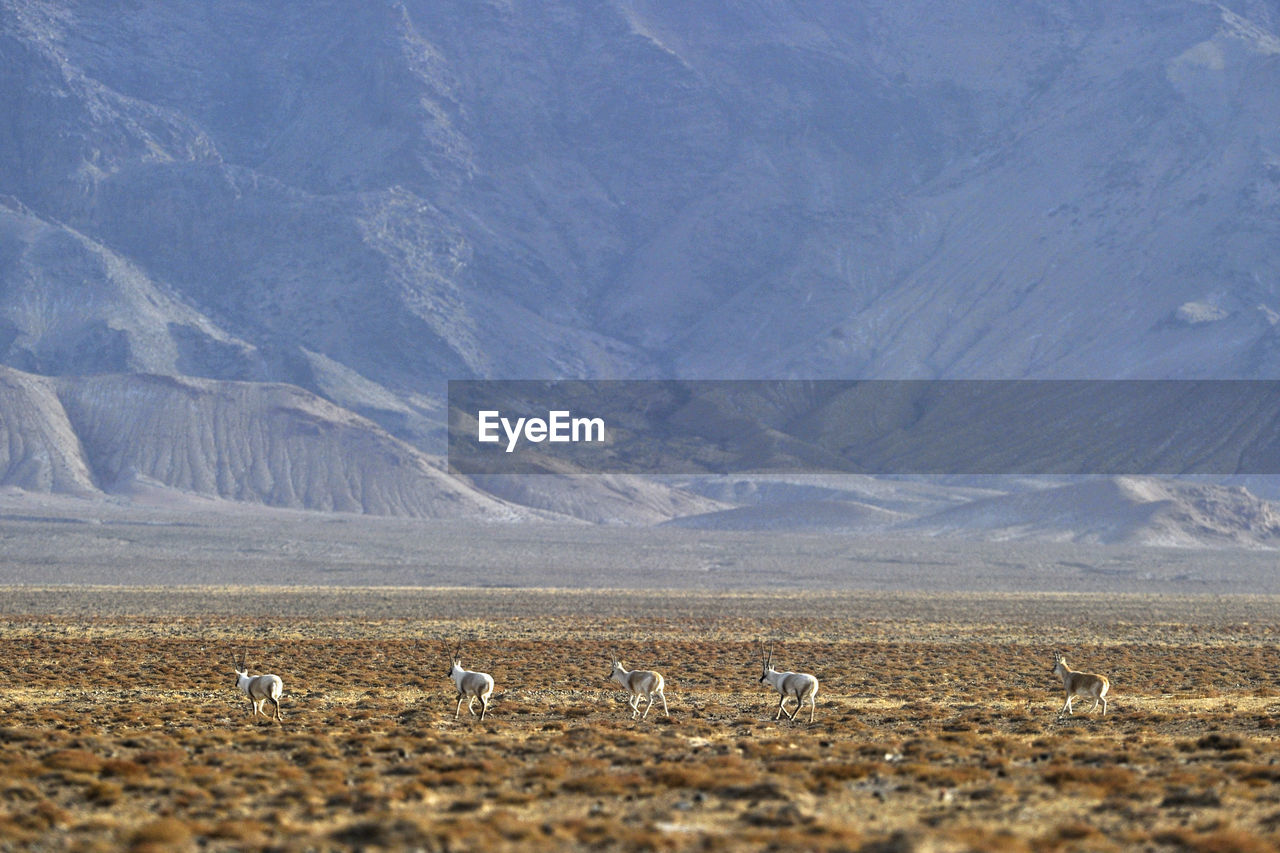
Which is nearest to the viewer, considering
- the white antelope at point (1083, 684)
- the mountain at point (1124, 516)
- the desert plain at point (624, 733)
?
the desert plain at point (624, 733)

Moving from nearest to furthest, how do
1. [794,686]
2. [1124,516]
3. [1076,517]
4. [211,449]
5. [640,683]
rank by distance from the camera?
[794,686], [640,683], [1124,516], [1076,517], [211,449]

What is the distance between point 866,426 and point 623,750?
16453 centimetres

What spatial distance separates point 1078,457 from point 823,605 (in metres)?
99.2

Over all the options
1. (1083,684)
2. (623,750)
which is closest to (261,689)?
(623,750)

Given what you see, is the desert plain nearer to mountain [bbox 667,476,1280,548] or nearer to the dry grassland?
the dry grassland

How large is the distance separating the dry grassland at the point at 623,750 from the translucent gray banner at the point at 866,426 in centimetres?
11919

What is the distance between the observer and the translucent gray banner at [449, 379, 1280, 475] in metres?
159

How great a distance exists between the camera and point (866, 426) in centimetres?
18112

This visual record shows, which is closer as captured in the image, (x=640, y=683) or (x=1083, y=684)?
(x=640, y=683)

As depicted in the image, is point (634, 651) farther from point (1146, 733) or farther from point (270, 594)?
point (270, 594)

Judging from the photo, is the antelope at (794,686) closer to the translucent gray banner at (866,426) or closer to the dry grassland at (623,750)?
the dry grassland at (623,750)

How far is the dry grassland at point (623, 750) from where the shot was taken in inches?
524

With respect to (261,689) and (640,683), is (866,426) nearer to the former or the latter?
(640,683)

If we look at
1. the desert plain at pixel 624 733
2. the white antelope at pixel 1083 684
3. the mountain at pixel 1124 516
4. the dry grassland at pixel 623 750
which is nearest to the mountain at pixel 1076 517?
the mountain at pixel 1124 516
